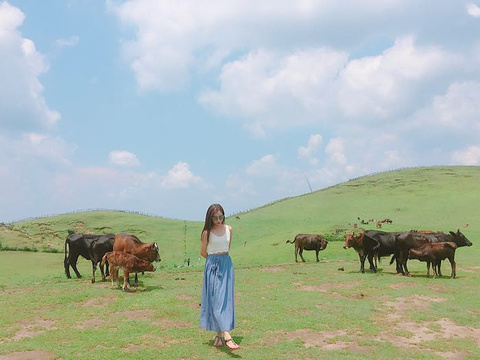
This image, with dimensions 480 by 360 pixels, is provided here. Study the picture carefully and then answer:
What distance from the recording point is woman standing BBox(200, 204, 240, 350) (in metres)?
8.85

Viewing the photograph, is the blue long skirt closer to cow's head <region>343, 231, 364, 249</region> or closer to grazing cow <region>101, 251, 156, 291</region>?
grazing cow <region>101, 251, 156, 291</region>

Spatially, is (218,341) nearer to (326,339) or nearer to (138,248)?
(326,339)

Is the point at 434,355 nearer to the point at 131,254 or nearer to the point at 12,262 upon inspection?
the point at 131,254

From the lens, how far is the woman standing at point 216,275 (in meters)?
8.85

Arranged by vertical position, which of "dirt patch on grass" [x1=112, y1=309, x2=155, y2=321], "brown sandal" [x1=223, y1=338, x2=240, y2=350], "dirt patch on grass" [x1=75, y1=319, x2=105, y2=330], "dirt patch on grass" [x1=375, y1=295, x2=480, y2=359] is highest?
"dirt patch on grass" [x1=112, y1=309, x2=155, y2=321]

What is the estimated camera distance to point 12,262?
27141 mm

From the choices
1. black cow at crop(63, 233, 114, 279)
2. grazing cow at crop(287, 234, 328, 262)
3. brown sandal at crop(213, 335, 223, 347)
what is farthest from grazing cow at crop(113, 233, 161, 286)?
grazing cow at crop(287, 234, 328, 262)

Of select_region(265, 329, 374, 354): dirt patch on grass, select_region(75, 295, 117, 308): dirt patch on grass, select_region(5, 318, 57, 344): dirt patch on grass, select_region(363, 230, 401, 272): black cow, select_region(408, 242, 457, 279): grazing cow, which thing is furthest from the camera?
select_region(363, 230, 401, 272): black cow

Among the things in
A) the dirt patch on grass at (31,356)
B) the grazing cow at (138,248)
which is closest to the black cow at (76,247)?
the grazing cow at (138,248)

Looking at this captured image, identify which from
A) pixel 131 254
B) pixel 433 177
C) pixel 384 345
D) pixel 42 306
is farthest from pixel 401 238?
pixel 433 177

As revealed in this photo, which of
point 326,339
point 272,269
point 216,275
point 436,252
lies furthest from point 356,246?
point 216,275

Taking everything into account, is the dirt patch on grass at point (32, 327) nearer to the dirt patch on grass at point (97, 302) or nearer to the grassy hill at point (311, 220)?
the dirt patch on grass at point (97, 302)

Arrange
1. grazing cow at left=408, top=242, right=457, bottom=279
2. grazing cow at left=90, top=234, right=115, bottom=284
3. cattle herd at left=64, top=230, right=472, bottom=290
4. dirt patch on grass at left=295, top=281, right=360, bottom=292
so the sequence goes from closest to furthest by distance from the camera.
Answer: cattle herd at left=64, top=230, right=472, bottom=290, dirt patch on grass at left=295, top=281, right=360, bottom=292, grazing cow at left=408, top=242, right=457, bottom=279, grazing cow at left=90, top=234, right=115, bottom=284

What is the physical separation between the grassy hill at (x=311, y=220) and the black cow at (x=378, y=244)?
368 inches
